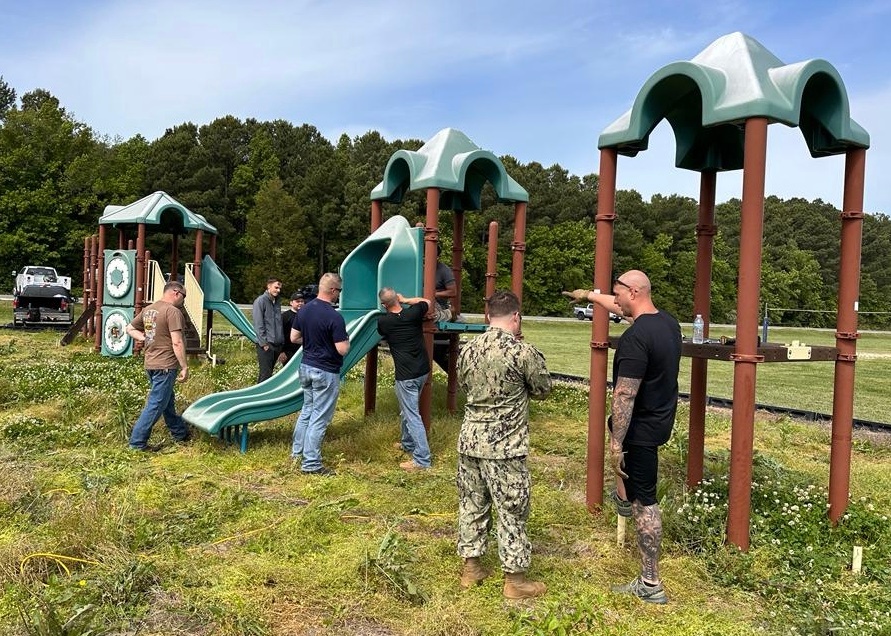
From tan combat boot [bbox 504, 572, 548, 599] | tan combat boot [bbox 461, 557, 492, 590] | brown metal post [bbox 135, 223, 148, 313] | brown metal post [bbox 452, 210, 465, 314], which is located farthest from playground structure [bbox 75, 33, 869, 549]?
brown metal post [bbox 135, 223, 148, 313]

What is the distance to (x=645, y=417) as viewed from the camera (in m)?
4.11

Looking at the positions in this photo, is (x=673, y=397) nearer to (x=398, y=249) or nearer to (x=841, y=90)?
(x=841, y=90)

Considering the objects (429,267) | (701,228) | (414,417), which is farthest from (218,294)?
(701,228)

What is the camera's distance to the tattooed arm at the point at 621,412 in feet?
13.2

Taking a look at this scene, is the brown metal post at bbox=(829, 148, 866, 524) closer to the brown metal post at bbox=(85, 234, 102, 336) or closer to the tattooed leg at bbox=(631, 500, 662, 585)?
the tattooed leg at bbox=(631, 500, 662, 585)

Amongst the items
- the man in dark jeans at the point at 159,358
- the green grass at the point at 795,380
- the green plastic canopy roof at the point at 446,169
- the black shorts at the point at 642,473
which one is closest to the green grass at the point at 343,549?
the man in dark jeans at the point at 159,358

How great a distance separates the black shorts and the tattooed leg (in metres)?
0.06

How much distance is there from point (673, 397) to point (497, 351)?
1.06 meters

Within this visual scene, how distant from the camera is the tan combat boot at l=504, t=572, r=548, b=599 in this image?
13.2 feet

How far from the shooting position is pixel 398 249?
835 centimetres

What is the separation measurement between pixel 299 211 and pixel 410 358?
42.5 meters

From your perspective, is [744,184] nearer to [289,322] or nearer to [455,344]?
[455,344]

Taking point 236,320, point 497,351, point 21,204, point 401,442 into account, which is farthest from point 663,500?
point 21,204

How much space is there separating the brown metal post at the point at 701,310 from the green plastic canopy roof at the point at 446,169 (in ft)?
9.16
